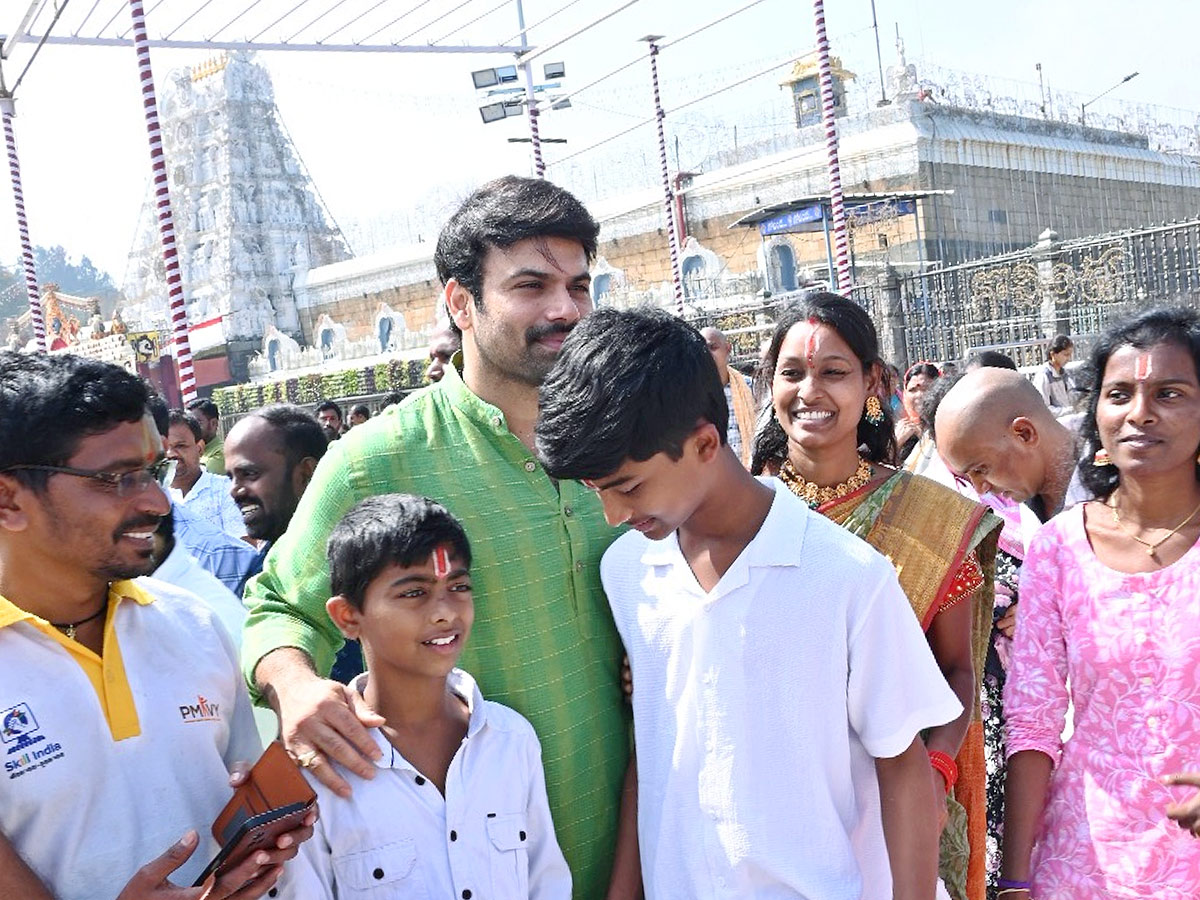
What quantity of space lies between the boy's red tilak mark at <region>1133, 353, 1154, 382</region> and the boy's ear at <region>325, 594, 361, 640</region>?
5.62 ft

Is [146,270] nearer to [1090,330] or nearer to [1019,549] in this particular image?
[1090,330]

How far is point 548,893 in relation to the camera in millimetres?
2137

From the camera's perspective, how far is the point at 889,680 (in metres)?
1.88

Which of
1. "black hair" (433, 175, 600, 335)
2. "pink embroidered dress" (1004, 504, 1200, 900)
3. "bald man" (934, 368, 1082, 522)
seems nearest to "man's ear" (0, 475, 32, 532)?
"black hair" (433, 175, 600, 335)

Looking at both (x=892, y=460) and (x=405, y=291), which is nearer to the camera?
(x=892, y=460)

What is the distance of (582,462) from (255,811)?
737 mm

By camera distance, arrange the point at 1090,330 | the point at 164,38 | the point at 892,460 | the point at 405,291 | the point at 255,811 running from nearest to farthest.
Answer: the point at 255,811
the point at 892,460
the point at 164,38
the point at 1090,330
the point at 405,291

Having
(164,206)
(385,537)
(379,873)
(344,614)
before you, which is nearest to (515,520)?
(385,537)

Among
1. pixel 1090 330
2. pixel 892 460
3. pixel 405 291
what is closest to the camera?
pixel 892 460

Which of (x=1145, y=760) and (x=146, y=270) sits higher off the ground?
(x=146, y=270)

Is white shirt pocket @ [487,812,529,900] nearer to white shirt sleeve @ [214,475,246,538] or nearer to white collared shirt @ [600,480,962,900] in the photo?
white collared shirt @ [600,480,962,900]

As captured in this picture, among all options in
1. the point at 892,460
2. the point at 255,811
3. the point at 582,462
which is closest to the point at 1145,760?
the point at 892,460

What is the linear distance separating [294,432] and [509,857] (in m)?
2.69

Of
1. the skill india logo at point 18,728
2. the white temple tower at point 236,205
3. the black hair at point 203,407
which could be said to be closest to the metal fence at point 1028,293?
the black hair at point 203,407
